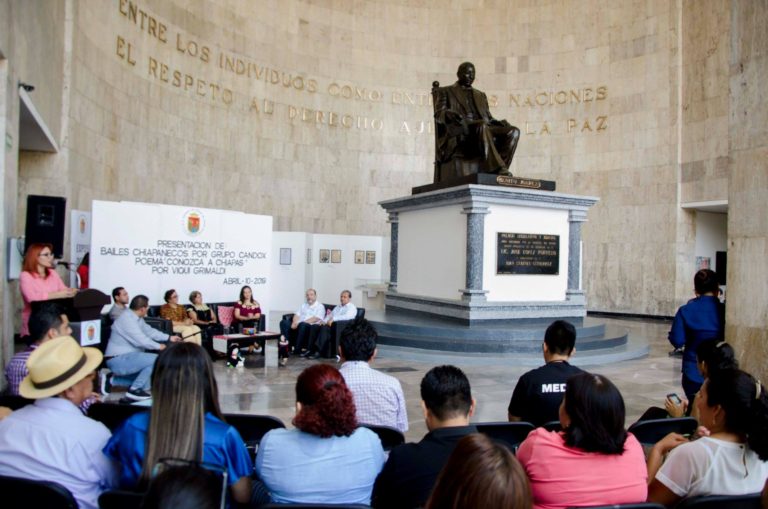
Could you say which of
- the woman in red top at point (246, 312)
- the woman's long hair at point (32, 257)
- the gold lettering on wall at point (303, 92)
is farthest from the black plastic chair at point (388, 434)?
the gold lettering on wall at point (303, 92)

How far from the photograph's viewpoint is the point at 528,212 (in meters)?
10.0

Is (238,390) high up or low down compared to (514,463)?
down

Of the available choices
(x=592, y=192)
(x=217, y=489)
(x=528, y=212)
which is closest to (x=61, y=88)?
(x=528, y=212)

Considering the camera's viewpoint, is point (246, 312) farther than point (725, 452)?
Yes

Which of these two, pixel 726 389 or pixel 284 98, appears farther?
pixel 284 98

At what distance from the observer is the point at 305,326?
919 centimetres

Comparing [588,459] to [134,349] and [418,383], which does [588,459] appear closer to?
[418,383]

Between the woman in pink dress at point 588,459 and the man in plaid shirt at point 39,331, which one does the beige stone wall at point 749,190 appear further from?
the man in plaid shirt at point 39,331

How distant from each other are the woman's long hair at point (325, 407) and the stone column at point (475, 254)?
7.14m

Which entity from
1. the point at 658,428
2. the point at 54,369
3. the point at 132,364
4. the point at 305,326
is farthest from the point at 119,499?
the point at 305,326

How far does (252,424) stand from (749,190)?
14.6 feet

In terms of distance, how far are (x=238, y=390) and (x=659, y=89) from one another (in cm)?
1422

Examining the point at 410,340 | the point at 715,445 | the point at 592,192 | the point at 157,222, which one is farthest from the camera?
the point at 592,192

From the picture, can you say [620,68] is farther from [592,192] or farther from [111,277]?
[111,277]
